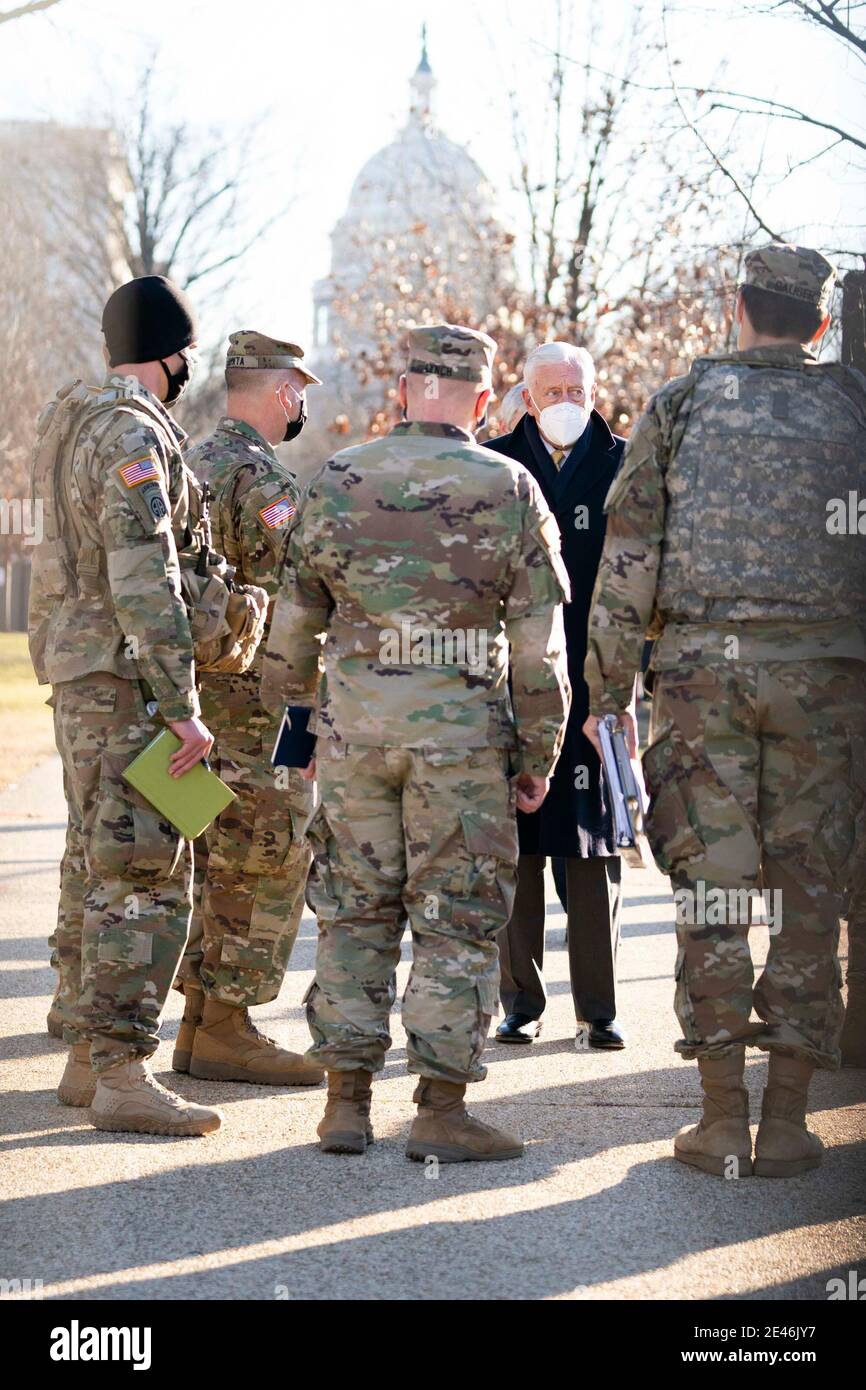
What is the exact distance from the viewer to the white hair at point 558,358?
6160mm

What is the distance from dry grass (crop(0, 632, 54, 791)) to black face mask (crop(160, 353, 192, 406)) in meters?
6.97

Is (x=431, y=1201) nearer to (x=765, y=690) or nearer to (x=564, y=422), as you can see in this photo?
(x=765, y=690)

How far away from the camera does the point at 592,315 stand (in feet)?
63.8

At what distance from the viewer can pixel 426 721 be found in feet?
15.3

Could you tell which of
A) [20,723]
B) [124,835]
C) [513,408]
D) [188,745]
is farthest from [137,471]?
[20,723]

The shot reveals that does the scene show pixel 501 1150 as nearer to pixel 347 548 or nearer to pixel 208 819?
pixel 208 819

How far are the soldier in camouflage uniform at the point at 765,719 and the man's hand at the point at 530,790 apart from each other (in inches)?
12.8

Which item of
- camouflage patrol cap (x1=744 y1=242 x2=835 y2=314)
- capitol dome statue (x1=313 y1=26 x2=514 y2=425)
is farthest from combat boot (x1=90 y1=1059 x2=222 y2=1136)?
capitol dome statue (x1=313 y1=26 x2=514 y2=425)

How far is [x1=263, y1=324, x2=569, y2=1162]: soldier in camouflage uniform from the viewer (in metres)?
4.67

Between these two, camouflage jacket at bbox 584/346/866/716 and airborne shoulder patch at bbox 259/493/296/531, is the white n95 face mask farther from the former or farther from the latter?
camouflage jacket at bbox 584/346/866/716

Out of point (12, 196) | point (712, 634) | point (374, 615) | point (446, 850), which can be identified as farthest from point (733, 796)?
point (12, 196)

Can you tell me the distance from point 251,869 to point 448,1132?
1243 millimetres

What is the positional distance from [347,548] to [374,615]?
192 millimetres
